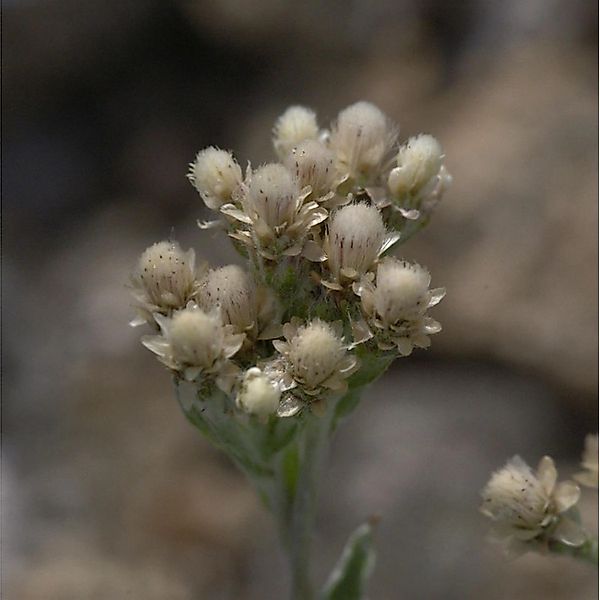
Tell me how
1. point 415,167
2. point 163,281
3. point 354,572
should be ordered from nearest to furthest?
1. point 163,281
2. point 415,167
3. point 354,572

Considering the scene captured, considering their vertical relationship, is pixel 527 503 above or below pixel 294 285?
below

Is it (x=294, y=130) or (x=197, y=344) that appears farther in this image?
(x=294, y=130)


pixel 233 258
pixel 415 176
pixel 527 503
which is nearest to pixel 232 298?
pixel 415 176

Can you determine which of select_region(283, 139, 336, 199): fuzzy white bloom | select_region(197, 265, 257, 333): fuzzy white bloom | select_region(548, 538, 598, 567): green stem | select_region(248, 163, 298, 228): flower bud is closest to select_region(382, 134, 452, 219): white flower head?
select_region(283, 139, 336, 199): fuzzy white bloom

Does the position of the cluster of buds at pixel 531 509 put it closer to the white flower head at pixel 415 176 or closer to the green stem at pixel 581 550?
the green stem at pixel 581 550

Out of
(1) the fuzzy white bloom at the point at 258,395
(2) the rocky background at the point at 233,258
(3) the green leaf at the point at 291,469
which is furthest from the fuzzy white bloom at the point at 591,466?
(2) the rocky background at the point at 233,258

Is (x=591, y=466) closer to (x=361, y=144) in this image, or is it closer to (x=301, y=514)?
(x=301, y=514)

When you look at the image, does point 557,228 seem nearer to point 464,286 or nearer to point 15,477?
point 464,286

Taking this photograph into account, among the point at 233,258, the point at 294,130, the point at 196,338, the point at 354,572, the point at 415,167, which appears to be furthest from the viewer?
the point at 233,258

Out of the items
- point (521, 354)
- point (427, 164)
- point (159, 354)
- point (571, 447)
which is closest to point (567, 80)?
point (521, 354)
